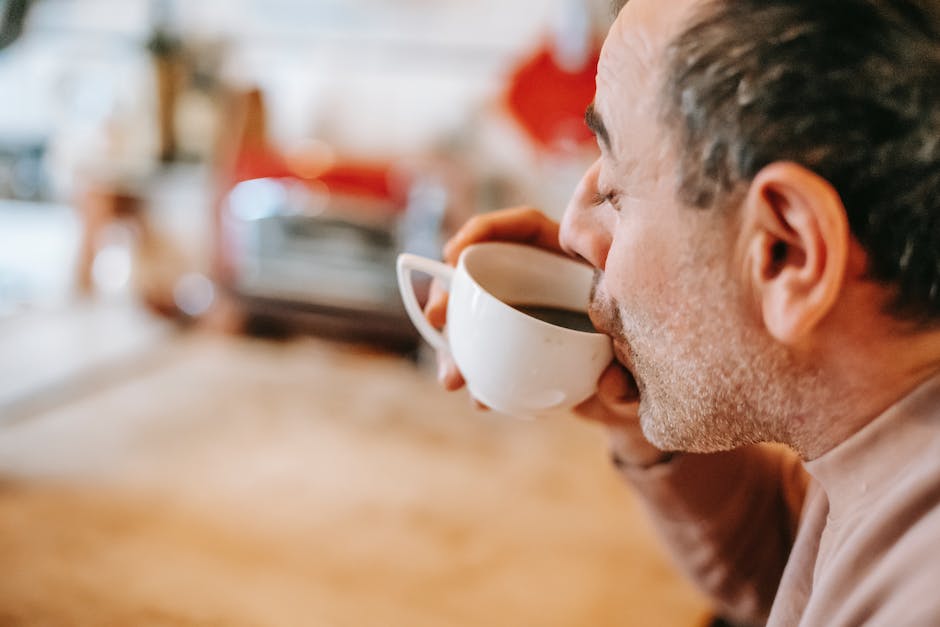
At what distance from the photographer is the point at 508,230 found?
0.72m

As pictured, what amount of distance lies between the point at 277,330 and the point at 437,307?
1.52 meters

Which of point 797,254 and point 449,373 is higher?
point 797,254

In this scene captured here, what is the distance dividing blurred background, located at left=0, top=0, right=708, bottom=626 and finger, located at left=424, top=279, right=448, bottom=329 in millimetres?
228

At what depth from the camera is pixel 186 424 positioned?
105cm

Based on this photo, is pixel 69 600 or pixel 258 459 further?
pixel 258 459

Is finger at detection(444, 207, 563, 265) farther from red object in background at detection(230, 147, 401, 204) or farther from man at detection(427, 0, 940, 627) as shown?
red object in background at detection(230, 147, 401, 204)

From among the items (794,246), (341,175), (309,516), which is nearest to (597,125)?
(794,246)

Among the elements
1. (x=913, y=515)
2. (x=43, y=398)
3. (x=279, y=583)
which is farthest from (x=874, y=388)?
(x=43, y=398)

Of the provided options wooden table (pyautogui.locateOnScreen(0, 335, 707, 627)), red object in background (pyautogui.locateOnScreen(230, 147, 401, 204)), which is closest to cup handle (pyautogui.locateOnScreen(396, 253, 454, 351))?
wooden table (pyautogui.locateOnScreen(0, 335, 707, 627))

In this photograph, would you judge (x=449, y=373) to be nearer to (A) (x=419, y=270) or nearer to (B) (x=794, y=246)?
(A) (x=419, y=270)

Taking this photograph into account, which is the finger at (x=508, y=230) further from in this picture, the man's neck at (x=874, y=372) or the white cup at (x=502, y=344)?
the man's neck at (x=874, y=372)

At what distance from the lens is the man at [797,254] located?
16.4 inches

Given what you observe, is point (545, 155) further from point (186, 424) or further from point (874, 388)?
point (874, 388)

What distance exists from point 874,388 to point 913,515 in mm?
78
